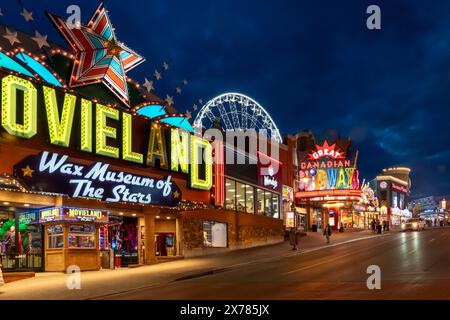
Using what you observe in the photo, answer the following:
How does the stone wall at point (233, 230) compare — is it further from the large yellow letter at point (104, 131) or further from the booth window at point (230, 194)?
the large yellow letter at point (104, 131)

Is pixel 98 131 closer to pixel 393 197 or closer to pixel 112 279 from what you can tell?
pixel 112 279

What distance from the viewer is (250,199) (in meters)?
46.4

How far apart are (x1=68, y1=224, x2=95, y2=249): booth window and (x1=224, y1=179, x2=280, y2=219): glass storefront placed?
14.3 m

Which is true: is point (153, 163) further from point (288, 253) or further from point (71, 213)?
point (288, 253)

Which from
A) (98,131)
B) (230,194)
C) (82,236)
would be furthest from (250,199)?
(98,131)

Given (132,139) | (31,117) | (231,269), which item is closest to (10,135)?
(31,117)

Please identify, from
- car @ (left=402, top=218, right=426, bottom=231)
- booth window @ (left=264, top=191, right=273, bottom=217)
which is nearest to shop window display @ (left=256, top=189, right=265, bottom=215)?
booth window @ (left=264, top=191, right=273, bottom=217)

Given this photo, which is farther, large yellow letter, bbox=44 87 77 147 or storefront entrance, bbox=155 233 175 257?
storefront entrance, bbox=155 233 175 257

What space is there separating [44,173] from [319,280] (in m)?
12.6

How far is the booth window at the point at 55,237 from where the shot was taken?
2789cm

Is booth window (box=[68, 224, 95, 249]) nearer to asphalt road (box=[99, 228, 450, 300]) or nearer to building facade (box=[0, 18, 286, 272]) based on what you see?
building facade (box=[0, 18, 286, 272])

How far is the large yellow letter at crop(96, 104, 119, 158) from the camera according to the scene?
2841 cm

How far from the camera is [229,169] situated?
140 ft

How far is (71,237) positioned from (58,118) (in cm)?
603
